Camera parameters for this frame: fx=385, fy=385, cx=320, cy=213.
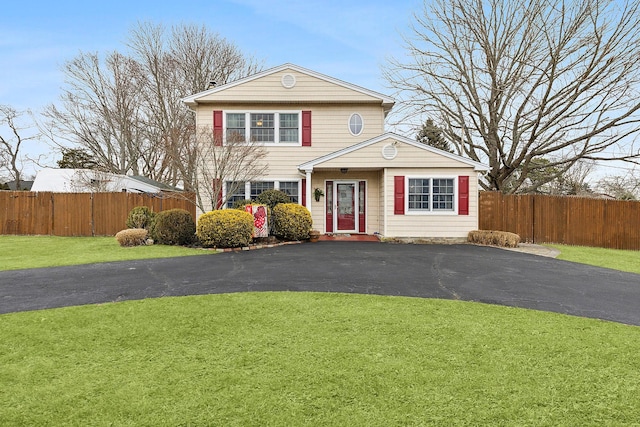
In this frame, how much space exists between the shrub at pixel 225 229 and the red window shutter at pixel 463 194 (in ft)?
24.2

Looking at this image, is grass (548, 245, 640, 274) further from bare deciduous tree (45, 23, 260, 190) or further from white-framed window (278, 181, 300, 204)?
bare deciduous tree (45, 23, 260, 190)

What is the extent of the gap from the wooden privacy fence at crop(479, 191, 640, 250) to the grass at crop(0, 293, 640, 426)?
10985 mm

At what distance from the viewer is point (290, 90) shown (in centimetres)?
1484

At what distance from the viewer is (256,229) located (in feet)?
40.4

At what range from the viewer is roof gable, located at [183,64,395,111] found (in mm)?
14773

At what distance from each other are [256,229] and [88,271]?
529cm

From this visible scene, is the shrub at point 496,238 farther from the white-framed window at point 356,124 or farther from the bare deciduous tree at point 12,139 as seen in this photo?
the bare deciduous tree at point 12,139

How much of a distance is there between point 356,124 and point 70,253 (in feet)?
34.4

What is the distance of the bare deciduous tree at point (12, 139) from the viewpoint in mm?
27375

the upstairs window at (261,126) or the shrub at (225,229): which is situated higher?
the upstairs window at (261,126)

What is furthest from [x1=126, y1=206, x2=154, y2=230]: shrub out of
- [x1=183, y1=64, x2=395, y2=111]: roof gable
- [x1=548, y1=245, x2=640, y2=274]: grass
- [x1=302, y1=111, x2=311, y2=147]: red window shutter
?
[x1=548, y1=245, x2=640, y2=274]: grass

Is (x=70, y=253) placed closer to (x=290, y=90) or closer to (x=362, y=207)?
(x=290, y=90)

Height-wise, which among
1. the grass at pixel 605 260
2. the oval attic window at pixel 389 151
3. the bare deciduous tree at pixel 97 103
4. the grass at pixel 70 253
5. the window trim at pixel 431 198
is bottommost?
the grass at pixel 605 260

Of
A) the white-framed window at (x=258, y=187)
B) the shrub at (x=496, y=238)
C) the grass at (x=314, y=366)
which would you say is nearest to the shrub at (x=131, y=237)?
the white-framed window at (x=258, y=187)
